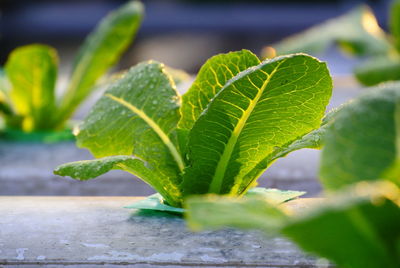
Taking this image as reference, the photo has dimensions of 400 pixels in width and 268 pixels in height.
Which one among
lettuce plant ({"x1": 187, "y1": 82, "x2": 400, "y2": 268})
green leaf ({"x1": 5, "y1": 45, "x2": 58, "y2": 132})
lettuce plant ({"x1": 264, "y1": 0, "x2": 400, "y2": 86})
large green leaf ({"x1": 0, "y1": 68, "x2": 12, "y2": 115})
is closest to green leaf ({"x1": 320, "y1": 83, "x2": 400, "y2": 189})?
lettuce plant ({"x1": 187, "y1": 82, "x2": 400, "y2": 268})

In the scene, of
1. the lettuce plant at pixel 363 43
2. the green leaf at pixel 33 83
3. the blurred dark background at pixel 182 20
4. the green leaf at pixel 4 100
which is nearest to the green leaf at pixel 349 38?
the lettuce plant at pixel 363 43

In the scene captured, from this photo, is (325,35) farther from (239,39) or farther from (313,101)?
(239,39)

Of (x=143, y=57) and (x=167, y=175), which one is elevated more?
(x=143, y=57)

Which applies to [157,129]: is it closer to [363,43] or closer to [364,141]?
[364,141]

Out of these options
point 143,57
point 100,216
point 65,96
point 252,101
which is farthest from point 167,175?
point 143,57

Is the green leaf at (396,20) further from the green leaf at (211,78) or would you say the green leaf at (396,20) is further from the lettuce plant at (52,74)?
the green leaf at (211,78)

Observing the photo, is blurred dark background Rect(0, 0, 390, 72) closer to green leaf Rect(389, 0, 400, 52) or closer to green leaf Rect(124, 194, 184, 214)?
green leaf Rect(389, 0, 400, 52)
